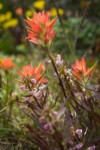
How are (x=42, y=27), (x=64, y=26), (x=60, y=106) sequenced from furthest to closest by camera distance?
1. (x=64, y=26)
2. (x=42, y=27)
3. (x=60, y=106)

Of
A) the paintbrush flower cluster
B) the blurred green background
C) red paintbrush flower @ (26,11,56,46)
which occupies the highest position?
the blurred green background

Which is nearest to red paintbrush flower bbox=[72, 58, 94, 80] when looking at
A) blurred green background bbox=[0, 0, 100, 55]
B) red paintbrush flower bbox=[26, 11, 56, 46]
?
red paintbrush flower bbox=[26, 11, 56, 46]

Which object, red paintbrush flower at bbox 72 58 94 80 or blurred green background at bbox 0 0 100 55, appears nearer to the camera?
red paintbrush flower at bbox 72 58 94 80

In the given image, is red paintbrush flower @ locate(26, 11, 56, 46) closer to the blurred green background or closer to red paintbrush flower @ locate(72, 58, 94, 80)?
red paintbrush flower @ locate(72, 58, 94, 80)

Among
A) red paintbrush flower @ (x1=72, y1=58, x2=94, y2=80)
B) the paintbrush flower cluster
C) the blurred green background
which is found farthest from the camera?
the blurred green background

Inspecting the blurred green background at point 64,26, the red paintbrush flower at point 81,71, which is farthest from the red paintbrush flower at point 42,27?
the blurred green background at point 64,26

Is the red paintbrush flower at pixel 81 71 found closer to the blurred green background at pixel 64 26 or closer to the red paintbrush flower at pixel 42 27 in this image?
the red paintbrush flower at pixel 42 27

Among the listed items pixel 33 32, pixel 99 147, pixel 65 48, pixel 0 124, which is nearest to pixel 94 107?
pixel 99 147

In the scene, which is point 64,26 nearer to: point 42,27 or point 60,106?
point 42,27

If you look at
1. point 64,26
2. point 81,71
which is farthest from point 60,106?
point 64,26

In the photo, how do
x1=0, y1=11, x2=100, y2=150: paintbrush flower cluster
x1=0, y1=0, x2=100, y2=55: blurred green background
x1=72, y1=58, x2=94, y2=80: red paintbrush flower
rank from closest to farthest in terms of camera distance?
1. x1=0, y1=11, x2=100, y2=150: paintbrush flower cluster
2. x1=72, y1=58, x2=94, y2=80: red paintbrush flower
3. x1=0, y1=0, x2=100, y2=55: blurred green background

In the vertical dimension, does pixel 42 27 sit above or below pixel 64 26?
below
